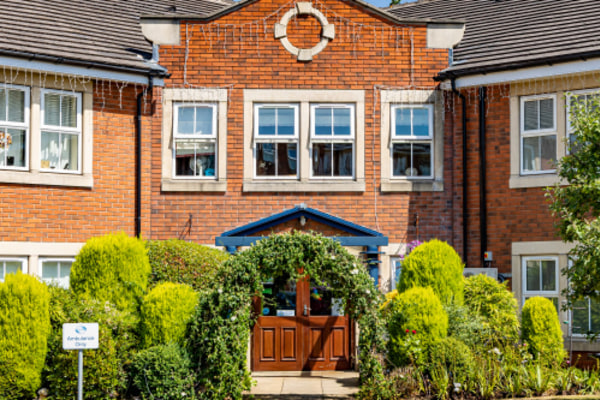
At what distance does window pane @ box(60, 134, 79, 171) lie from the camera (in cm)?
1622

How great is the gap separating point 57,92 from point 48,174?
1.55 m

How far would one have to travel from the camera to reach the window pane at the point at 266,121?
17141 mm

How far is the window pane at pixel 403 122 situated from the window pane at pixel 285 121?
208cm

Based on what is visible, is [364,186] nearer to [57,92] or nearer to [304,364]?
[304,364]

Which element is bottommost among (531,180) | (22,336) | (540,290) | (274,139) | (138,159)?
(22,336)

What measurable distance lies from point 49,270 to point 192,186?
121 inches

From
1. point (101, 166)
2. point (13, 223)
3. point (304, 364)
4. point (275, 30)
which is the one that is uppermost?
point (275, 30)

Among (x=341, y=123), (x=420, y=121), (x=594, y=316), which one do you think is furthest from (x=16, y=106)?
(x=594, y=316)

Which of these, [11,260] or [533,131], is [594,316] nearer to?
[533,131]

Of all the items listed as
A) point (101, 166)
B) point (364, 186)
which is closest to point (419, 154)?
point (364, 186)

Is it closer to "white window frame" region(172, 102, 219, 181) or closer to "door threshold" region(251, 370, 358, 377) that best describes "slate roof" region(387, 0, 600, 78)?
"white window frame" region(172, 102, 219, 181)

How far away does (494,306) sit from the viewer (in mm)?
14555

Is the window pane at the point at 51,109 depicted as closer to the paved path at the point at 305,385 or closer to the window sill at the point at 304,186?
the window sill at the point at 304,186

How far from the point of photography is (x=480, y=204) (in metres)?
16.7
